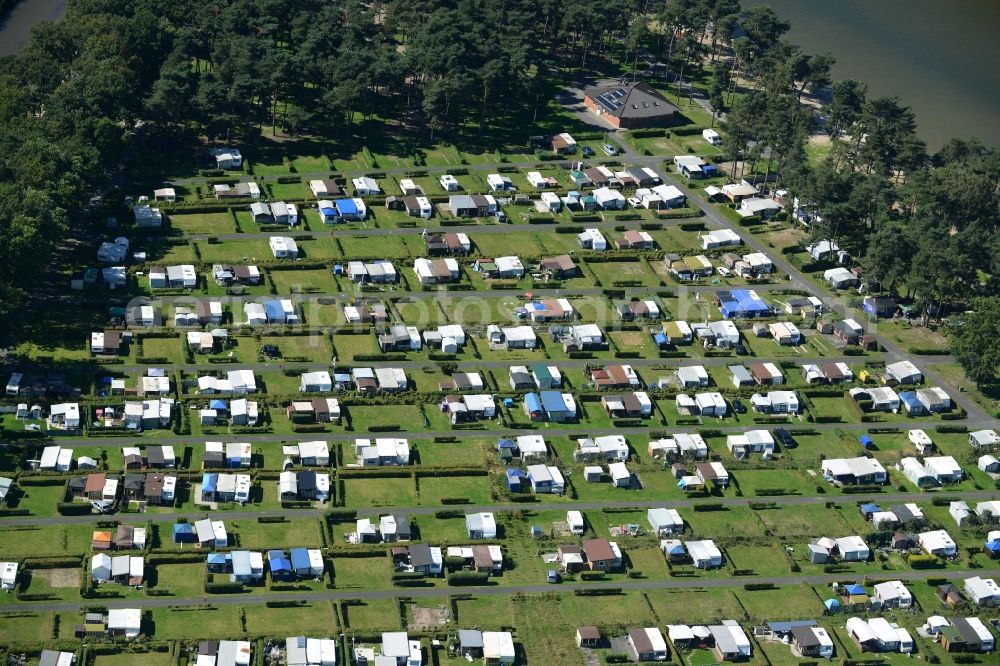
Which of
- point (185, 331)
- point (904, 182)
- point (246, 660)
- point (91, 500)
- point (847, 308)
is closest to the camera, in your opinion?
point (246, 660)

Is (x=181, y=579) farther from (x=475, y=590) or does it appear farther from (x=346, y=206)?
(x=346, y=206)

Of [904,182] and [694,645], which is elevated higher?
[904,182]

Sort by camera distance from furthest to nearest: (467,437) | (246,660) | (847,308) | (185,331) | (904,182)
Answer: (904,182) → (847,308) → (185,331) → (467,437) → (246,660)

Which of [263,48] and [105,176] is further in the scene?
[263,48]

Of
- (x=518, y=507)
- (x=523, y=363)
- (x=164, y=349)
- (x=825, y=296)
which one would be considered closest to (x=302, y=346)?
(x=164, y=349)

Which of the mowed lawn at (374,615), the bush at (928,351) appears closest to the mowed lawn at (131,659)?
the mowed lawn at (374,615)

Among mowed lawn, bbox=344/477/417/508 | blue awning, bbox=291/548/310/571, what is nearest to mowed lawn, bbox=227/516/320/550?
blue awning, bbox=291/548/310/571

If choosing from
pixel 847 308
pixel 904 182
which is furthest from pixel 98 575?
pixel 904 182

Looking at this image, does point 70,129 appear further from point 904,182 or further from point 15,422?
point 904,182
